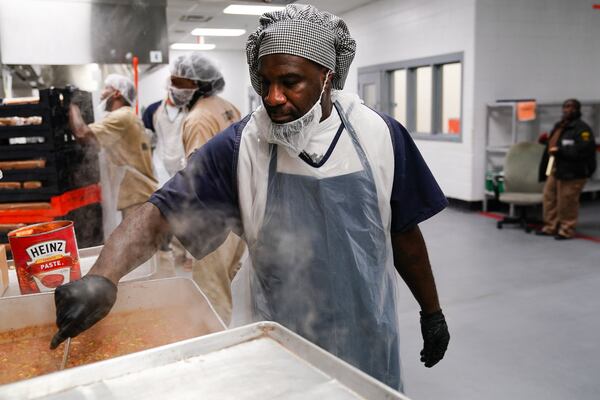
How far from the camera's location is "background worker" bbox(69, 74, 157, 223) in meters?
1.89

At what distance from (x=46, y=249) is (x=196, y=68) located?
178 centimetres

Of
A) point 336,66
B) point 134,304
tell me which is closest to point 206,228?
point 134,304

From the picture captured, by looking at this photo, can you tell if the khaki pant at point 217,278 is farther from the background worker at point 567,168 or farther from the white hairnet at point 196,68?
the background worker at point 567,168

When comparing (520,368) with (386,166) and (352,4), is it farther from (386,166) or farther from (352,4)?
(352,4)

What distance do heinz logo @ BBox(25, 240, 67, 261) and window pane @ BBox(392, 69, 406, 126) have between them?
21.4ft

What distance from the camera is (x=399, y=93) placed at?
7.54 m

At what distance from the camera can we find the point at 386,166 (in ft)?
3.97

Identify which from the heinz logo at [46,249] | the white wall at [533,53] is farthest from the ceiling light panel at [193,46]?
the white wall at [533,53]

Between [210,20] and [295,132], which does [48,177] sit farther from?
[210,20]

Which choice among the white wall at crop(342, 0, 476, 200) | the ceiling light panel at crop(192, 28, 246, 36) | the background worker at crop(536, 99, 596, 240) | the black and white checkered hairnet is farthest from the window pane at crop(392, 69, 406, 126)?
the black and white checkered hairnet

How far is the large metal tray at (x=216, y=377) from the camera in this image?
648mm

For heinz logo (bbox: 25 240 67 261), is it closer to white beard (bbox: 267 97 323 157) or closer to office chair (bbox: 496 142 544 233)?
white beard (bbox: 267 97 323 157)

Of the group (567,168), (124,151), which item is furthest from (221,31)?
(567,168)

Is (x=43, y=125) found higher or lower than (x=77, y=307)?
higher
